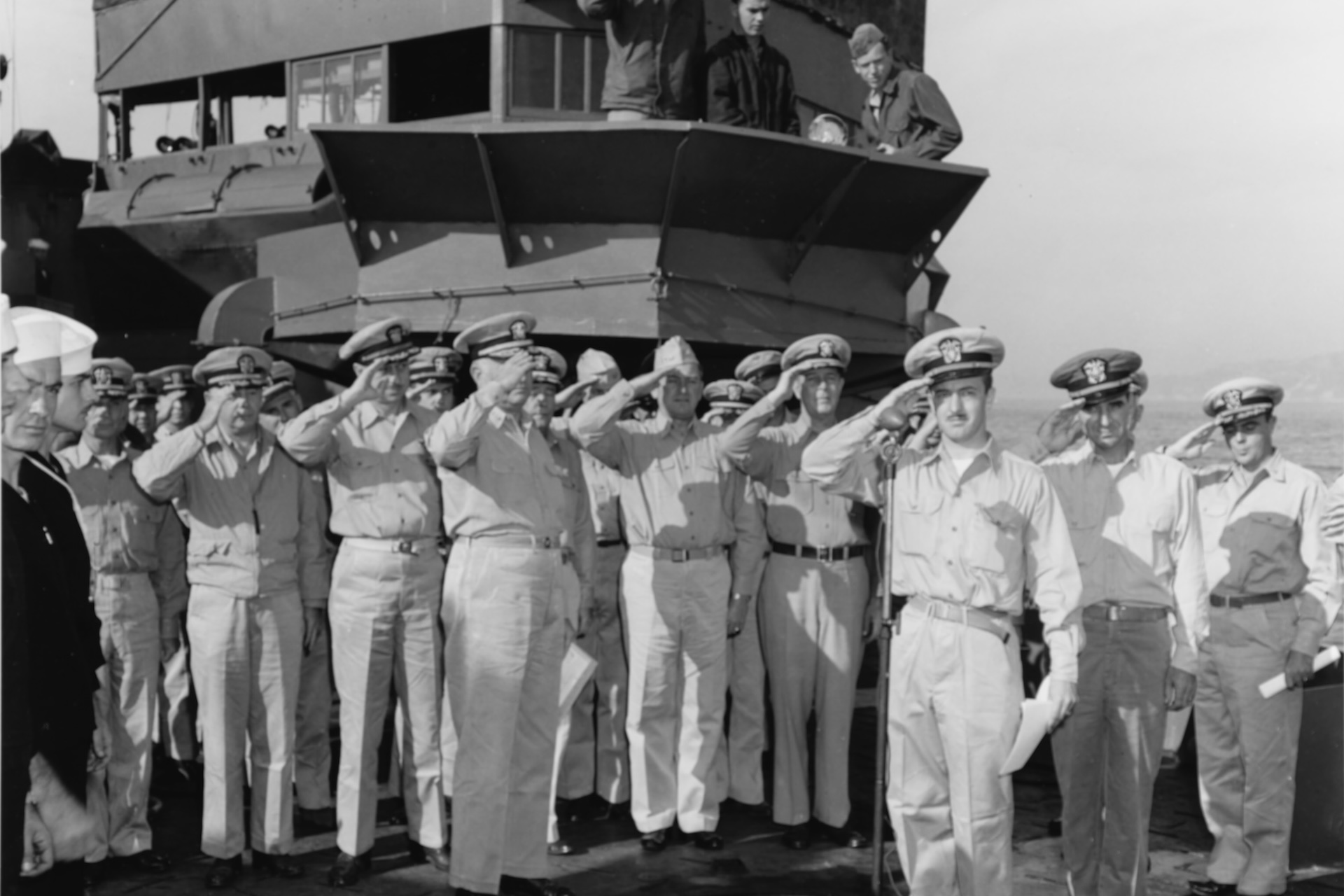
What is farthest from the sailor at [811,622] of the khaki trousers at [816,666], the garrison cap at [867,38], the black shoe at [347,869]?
the garrison cap at [867,38]

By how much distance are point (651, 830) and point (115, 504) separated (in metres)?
2.75

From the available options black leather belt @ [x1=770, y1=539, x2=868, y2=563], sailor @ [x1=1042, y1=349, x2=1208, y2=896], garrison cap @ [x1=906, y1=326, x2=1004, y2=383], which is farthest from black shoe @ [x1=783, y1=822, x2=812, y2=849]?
garrison cap @ [x1=906, y1=326, x2=1004, y2=383]

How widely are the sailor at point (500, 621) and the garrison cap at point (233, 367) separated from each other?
0.92 m

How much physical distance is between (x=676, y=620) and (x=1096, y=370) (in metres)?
2.09

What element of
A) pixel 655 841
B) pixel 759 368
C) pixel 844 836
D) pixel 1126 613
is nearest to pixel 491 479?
pixel 655 841

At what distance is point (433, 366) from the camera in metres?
6.59

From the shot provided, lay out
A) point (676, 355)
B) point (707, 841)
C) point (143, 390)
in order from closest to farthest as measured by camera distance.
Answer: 1. point (707, 841)
2. point (676, 355)
3. point (143, 390)

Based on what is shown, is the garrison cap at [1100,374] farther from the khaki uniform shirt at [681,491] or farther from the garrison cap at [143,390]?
the garrison cap at [143,390]

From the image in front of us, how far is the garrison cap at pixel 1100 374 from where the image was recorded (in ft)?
17.4

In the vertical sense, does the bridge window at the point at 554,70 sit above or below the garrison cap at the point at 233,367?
above

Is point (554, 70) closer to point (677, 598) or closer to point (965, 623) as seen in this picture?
point (677, 598)

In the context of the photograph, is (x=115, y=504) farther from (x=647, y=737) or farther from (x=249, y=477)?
(x=647, y=737)

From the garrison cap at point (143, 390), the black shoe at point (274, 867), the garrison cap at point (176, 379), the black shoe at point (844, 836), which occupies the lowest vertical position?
the black shoe at point (844, 836)

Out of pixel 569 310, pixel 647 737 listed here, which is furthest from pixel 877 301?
pixel 647 737
